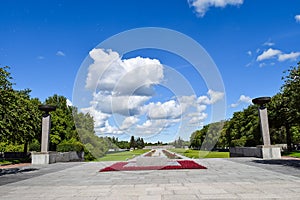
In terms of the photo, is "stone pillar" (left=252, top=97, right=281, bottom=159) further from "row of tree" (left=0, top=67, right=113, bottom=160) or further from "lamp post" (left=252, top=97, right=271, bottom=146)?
"row of tree" (left=0, top=67, right=113, bottom=160)

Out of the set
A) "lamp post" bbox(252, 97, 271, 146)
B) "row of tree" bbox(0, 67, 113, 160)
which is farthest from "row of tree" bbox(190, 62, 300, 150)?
"row of tree" bbox(0, 67, 113, 160)

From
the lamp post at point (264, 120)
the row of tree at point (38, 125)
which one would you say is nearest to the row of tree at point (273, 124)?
the lamp post at point (264, 120)

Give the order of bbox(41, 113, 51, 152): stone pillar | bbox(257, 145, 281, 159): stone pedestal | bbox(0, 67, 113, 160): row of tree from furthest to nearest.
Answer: bbox(41, 113, 51, 152): stone pillar, bbox(257, 145, 281, 159): stone pedestal, bbox(0, 67, 113, 160): row of tree

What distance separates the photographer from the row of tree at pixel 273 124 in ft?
56.6

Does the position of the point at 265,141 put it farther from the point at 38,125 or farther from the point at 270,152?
the point at 38,125

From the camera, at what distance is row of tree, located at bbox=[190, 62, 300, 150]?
1725 cm

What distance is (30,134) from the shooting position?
85.1 feet

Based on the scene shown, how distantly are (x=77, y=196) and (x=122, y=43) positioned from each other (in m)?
11.0

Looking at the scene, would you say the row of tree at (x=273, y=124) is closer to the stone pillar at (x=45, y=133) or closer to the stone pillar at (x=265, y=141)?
the stone pillar at (x=265, y=141)

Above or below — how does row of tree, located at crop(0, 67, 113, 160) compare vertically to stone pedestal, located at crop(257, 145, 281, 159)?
above

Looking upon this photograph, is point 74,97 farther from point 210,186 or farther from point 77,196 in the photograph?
point 210,186

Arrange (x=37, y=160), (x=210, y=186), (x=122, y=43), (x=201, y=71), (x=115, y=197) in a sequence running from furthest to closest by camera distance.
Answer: (x=37, y=160) → (x=201, y=71) → (x=122, y=43) → (x=210, y=186) → (x=115, y=197)

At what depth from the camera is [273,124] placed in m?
35.6

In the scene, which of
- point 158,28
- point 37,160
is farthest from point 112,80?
point 37,160
